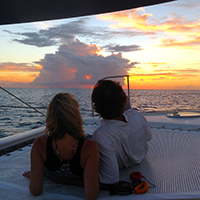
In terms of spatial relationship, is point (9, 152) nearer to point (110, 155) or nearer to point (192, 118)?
point (110, 155)

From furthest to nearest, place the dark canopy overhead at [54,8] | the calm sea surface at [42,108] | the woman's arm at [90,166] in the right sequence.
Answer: the calm sea surface at [42,108] → the dark canopy overhead at [54,8] → the woman's arm at [90,166]

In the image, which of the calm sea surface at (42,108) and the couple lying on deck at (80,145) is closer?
the couple lying on deck at (80,145)

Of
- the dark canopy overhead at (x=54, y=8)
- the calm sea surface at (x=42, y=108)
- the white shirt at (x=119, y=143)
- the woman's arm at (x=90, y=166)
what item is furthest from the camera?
the calm sea surface at (x=42, y=108)

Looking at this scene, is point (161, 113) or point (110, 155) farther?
point (161, 113)

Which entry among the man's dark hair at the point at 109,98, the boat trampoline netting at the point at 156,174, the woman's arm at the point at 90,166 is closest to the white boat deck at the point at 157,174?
the boat trampoline netting at the point at 156,174

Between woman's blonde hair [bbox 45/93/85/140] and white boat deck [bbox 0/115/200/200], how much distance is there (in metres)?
0.38

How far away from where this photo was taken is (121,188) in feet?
3.86

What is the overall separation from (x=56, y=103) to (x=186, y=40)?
9.81 m

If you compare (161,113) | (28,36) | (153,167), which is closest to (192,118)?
(161,113)

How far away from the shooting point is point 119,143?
1.32 metres

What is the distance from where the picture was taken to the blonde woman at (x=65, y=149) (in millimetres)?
1076

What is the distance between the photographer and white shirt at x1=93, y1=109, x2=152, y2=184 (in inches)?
46.5

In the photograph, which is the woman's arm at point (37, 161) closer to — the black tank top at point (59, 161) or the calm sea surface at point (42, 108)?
the black tank top at point (59, 161)

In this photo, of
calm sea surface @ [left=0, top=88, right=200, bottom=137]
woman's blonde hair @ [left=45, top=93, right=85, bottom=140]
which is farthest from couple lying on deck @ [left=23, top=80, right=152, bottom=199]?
calm sea surface @ [left=0, top=88, right=200, bottom=137]
